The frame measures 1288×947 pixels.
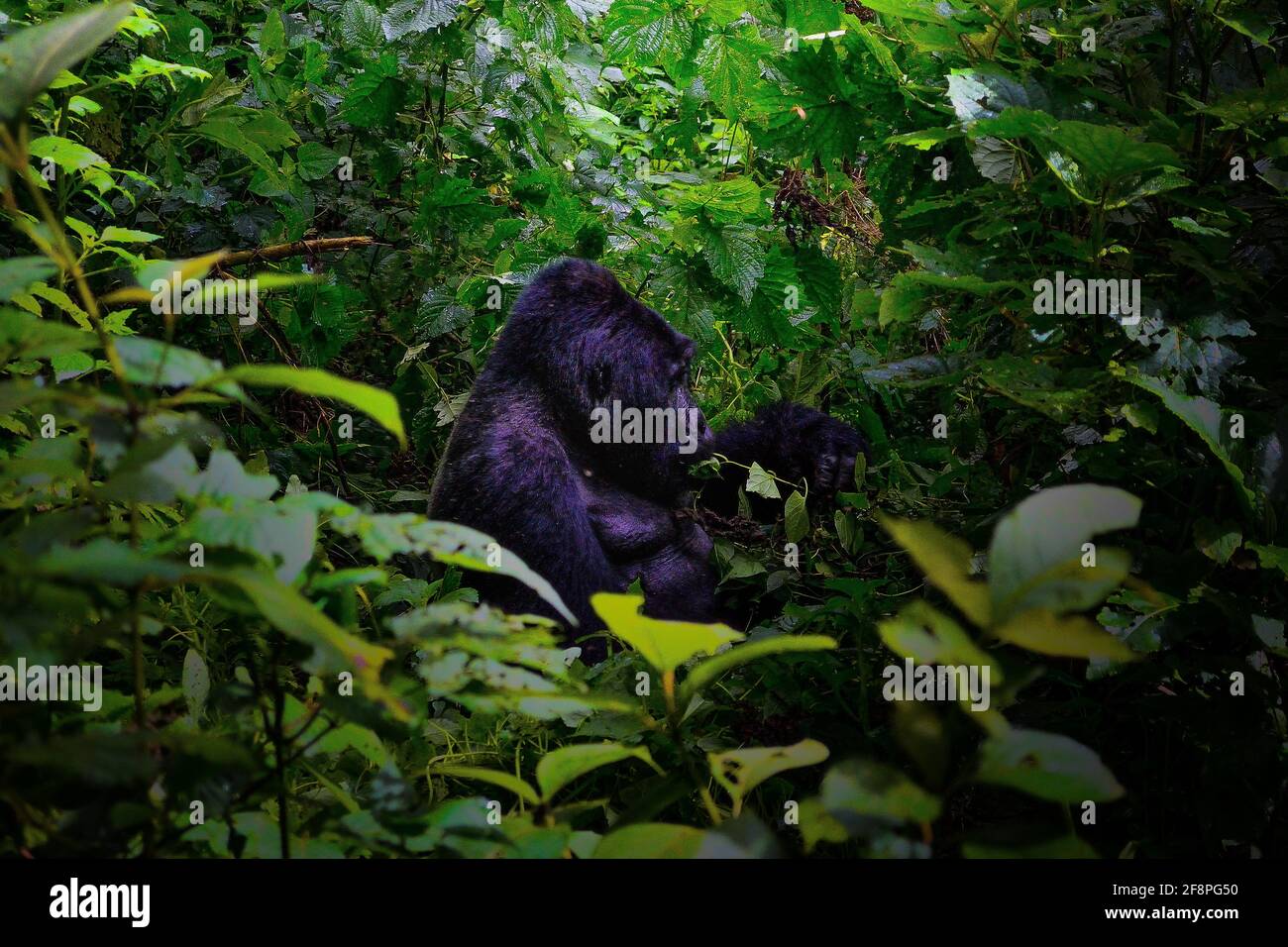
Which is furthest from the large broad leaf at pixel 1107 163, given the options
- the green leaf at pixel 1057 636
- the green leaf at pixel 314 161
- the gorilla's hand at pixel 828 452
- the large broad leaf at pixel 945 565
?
the green leaf at pixel 314 161

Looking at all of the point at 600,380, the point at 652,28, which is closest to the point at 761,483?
the point at 600,380

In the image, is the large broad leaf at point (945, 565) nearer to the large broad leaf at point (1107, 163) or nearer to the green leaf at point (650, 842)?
the green leaf at point (650, 842)

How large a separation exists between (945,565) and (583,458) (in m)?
1.51

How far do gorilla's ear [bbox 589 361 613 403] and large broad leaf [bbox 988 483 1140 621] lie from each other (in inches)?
59.6

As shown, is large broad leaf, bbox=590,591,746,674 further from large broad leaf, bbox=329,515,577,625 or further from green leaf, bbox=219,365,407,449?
green leaf, bbox=219,365,407,449

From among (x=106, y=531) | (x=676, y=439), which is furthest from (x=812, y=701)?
(x=106, y=531)

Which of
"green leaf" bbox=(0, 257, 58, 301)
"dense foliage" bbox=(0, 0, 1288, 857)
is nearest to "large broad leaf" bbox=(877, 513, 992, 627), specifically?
"dense foliage" bbox=(0, 0, 1288, 857)

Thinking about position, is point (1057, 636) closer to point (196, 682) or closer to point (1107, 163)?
point (1107, 163)

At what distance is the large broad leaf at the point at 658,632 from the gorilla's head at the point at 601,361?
134cm

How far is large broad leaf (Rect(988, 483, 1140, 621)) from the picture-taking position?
62 cm

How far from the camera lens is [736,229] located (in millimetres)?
2248

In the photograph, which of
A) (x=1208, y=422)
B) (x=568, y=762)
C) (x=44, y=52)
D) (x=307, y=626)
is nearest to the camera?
(x=307, y=626)

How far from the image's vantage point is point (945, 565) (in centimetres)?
69

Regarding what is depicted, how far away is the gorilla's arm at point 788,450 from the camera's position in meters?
2.28
